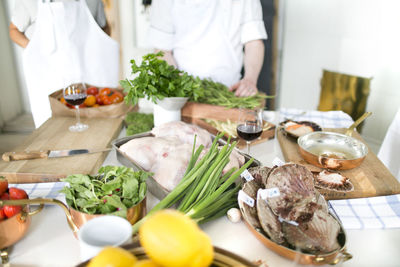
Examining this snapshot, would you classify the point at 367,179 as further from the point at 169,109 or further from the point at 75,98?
the point at 75,98

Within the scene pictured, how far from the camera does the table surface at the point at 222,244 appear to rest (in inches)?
34.3

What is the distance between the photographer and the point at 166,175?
1076 mm

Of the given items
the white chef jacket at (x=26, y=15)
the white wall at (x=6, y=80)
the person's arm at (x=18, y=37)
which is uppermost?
the white chef jacket at (x=26, y=15)

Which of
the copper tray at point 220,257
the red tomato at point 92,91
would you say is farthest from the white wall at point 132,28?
the copper tray at point 220,257

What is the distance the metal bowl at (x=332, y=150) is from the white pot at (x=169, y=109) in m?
0.58

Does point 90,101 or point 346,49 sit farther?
point 346,49

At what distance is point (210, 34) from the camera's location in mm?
2418

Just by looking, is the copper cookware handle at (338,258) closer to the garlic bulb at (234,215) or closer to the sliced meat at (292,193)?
the sliced meat at (292,193)

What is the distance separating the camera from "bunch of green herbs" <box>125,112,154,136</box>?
1.52 metres

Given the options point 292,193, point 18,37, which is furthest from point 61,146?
point 18,37

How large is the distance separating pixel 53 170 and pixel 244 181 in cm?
73

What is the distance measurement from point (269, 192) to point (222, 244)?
8.2 inches

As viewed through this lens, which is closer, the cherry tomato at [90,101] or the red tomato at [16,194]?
the red tomato at [16,194]

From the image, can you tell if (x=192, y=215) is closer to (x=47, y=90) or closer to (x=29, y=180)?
(x=29, y=180)
